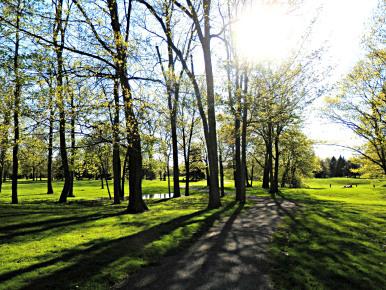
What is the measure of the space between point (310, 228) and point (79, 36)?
46.9 feet

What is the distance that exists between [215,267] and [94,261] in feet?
9.78

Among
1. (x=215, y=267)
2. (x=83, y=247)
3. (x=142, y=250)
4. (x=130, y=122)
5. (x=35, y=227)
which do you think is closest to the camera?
(x=215, y=267)

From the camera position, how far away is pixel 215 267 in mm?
6250

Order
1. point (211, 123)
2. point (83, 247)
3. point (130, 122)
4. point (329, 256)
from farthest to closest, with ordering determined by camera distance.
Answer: point (211, 123)
point (130, 122)
point (83, 247)
point (329, 256)

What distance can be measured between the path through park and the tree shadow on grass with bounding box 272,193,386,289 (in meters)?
0.45

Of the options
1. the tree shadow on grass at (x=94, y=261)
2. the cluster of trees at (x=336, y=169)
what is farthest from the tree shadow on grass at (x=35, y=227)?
the cluster of trees at (x=336, y=169)

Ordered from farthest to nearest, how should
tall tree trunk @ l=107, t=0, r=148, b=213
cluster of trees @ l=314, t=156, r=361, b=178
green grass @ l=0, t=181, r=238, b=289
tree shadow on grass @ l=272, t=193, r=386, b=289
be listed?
cluster of trees @ l=314, t=156, r=361, b=178
tall tree trunk @ l=107, t=0, r=148, b=213
tree shadow on grass @ l=272, t=193, r=386, b=289
green grass @ l=0, t=181, r=238, b=289

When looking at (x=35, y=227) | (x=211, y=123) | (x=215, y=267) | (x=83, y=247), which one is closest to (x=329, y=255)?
(x=215, y=267)

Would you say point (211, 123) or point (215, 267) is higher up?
point (211, 123)

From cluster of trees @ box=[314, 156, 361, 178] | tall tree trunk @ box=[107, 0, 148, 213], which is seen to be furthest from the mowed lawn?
cluster of trees @ box=[314, 156, 361, 178]

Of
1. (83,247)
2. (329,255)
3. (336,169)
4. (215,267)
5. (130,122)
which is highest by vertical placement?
(130,122)

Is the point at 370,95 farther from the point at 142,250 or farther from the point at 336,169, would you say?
the point at 336,169

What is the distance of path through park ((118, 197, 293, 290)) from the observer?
5.34m

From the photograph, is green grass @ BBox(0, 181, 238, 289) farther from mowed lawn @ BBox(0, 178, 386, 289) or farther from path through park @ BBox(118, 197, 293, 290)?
path through park @ BBox(118, 197, 293, 290)
